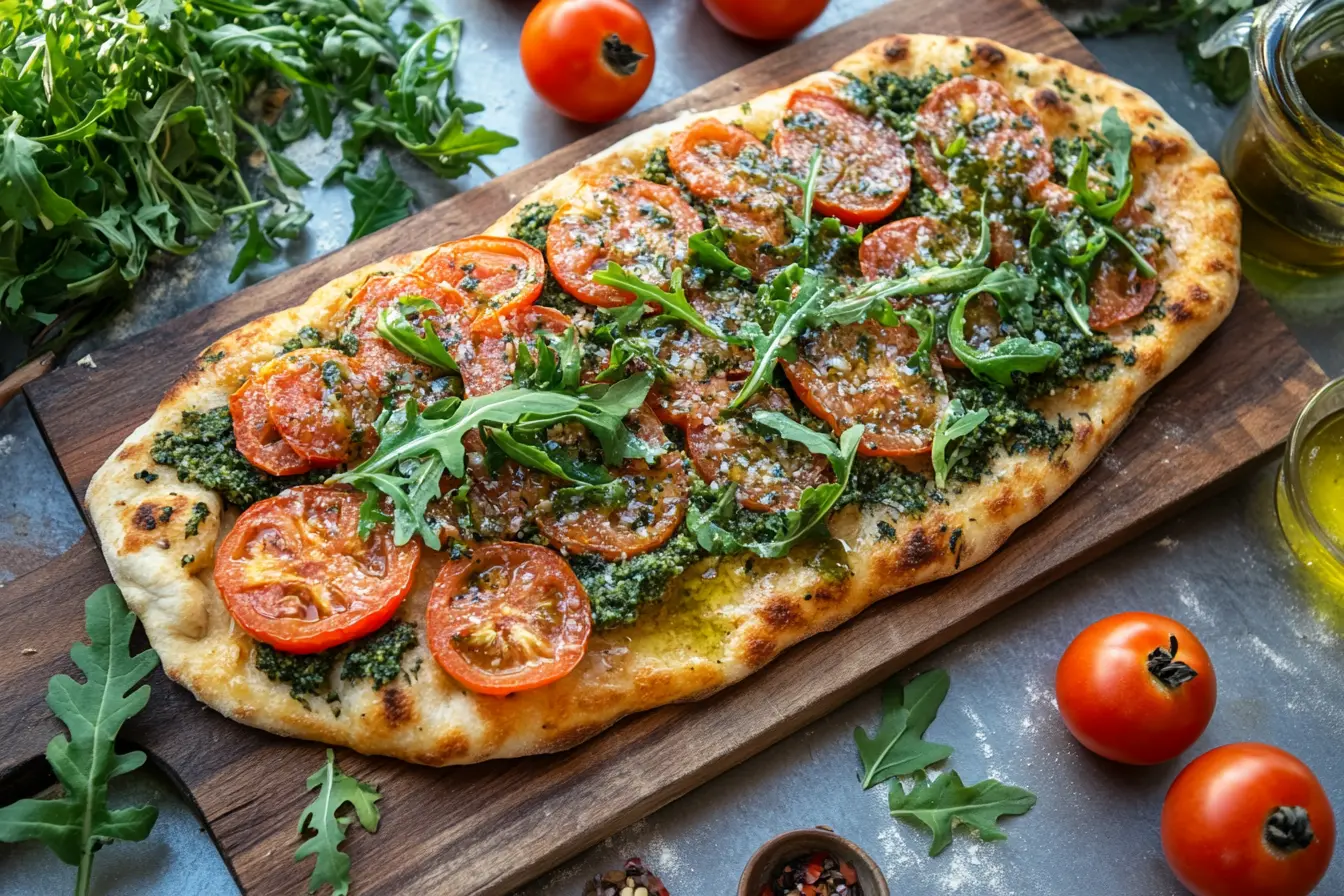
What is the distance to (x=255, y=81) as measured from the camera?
5672mm

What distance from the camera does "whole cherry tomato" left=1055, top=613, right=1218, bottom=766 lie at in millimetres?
4383

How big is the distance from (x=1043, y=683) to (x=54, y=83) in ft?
Result: 15.1

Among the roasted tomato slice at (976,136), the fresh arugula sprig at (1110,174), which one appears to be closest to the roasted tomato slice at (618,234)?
the roasted tomato slice at (976,136)

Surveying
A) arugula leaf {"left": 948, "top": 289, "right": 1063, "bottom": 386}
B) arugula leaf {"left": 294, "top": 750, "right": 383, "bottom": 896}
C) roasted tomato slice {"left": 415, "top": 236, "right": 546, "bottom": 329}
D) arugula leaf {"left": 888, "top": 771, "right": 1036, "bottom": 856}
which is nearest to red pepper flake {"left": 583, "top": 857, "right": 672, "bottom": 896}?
arugula leaf {"left": 294, "top": 750, "right": 383, "bottom": 896}

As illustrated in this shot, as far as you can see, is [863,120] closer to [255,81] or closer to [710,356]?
[710,356]

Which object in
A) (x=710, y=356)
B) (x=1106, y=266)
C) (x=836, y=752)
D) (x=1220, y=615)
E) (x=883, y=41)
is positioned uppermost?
(x=883, y=41)

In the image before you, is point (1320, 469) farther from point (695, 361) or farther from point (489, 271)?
point (489, 271)

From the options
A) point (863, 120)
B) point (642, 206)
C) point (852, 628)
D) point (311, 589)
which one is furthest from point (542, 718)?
point (863, 120)

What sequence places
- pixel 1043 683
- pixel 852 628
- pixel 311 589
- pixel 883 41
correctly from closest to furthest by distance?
pixel 311 589 → pixel 852 628 → pixel 1043 683 → pixel 883 41

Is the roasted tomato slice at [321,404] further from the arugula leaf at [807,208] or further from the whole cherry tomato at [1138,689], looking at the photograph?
the whole cherry tomato at [1138,689]

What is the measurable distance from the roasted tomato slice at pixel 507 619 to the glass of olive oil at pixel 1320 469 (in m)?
2.89

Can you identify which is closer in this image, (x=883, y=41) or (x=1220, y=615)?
(x=1220, y=615)

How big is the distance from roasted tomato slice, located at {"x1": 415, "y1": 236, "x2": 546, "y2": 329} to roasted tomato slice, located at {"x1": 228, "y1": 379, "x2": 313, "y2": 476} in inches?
31.0

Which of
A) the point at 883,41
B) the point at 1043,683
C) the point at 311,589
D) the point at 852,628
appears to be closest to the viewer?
the point at 311,589
